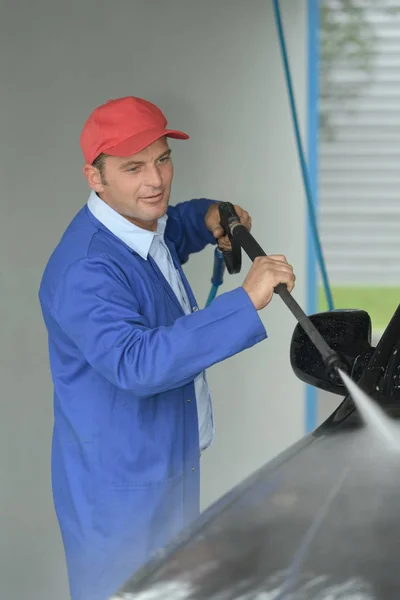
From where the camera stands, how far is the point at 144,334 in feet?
6.49

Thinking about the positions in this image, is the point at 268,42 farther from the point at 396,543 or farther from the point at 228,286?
the point at 396,543

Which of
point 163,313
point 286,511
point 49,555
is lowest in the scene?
point 49,555

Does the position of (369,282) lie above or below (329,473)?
above

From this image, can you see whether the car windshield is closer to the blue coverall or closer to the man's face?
the blue coverall

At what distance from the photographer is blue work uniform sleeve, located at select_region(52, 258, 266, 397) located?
196cm

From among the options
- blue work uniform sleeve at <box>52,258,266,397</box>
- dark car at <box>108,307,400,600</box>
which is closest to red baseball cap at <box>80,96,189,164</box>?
blue work uniform sleeve at <box>52,258,266,397</box>

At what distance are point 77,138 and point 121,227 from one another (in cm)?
115

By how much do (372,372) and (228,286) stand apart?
1483 mm

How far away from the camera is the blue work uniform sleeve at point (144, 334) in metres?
1.96

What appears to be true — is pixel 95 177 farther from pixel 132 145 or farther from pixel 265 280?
pixel 265 280

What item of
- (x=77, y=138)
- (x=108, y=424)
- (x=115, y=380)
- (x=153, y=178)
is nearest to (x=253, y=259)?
(x=153, y=178)

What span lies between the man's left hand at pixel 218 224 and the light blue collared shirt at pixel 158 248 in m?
0.19

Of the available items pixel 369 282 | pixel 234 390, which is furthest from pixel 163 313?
pixel 369 282

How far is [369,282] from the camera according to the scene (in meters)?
4.51
